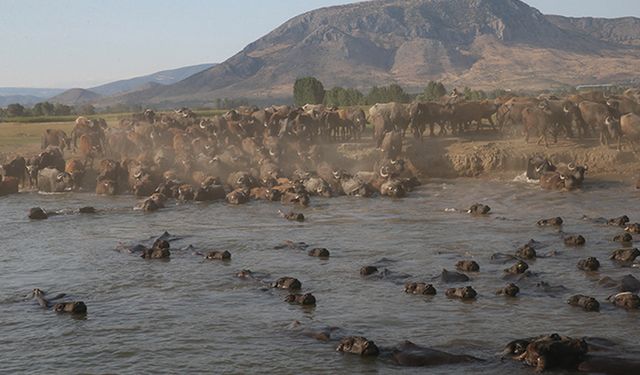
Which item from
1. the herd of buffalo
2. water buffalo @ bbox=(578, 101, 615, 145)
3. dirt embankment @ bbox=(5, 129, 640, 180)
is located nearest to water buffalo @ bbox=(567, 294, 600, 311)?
the herd of buffalo

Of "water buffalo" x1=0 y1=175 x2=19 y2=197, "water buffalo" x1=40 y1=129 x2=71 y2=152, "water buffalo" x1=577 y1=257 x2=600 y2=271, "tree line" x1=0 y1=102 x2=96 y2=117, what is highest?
"tree line" x1=0 y1=102 x2=96 y2=117

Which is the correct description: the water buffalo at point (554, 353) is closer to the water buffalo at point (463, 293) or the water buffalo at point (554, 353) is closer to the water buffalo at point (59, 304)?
the water buffalo at point (463, 293)

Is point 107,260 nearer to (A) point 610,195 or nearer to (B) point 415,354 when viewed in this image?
(B) point 415,354

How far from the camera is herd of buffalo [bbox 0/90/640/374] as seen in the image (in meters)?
30.8

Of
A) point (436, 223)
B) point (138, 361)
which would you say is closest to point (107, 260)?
point (138, 361)

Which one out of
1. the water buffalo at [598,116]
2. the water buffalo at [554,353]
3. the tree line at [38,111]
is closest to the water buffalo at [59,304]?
the water buffalo at [554,353]

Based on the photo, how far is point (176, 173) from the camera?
112 feet

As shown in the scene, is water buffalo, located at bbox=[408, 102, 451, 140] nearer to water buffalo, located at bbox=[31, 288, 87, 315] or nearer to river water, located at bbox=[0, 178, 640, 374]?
river water, located at bbox=[0, 178, 640, 374]

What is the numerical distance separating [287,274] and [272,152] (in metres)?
16.8

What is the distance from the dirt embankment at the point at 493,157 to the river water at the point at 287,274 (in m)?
2.71

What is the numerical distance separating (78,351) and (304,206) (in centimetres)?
1546

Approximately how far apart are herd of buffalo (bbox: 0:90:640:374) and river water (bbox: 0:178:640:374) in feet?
4.03

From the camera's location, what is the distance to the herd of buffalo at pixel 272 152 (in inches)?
1212

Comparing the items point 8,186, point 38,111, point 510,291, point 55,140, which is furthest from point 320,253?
point 38,111
